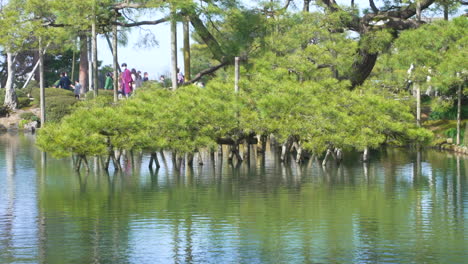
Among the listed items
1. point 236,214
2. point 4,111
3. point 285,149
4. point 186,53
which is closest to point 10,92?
point 4,111

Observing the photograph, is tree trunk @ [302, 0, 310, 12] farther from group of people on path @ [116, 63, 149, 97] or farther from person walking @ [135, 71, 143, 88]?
person walking @ [135, 71, 143, 88]

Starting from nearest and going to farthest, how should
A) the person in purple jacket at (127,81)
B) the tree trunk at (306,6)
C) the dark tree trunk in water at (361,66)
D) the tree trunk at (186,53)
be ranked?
the tree trunk at (186,53)
the dark tree trunk in water at (361,66)
the tree trunk at (306,6)
the person in purple jacket at (127,81)

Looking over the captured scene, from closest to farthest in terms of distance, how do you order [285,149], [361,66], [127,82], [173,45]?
[285,149], [173,45], [361,66], [127,82]

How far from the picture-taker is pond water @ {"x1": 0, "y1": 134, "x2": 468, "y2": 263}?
17.4 meters

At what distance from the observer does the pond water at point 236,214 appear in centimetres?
1742

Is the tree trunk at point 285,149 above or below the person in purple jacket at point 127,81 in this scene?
below

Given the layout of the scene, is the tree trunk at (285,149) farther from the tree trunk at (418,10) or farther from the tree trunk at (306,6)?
the tree trunk at (306,6)

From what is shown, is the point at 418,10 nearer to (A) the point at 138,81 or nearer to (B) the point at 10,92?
(A) the point at 138,81

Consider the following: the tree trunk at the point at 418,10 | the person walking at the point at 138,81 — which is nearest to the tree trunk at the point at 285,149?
the tree trunk at the point at 418,10

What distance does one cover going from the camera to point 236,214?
22.1 m

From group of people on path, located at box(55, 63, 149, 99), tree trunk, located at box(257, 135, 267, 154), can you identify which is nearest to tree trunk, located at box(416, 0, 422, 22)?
tree trunk, located at box(257, 135, 267, 154)

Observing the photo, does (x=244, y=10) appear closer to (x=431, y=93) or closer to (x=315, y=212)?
(x=431, y=93)

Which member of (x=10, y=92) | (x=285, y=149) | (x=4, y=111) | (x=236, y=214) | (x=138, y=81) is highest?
(x=138, y=81)

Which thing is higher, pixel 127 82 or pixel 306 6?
pixel 306 6
